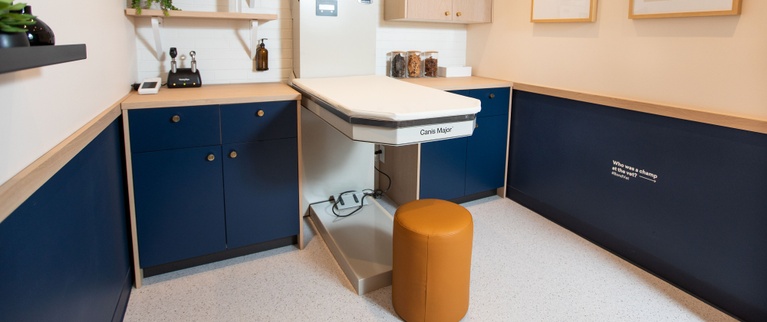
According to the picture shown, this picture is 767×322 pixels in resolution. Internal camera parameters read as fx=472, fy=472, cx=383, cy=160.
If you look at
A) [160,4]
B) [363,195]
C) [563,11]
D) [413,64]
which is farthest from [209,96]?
[563,11]

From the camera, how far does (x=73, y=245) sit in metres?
1.48

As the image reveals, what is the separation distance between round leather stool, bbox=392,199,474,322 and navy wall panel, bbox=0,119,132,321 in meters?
1.21

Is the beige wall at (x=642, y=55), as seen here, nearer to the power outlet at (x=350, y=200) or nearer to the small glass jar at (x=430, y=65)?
the small glass jar at (x=430, y=65)

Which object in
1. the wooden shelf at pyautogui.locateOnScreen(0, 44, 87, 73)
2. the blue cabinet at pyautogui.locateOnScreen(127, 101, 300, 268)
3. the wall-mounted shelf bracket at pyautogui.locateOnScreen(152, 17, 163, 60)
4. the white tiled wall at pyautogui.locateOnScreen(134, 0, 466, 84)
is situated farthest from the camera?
the white tiled wall at pyautogui.locateOnScreen(134, 0, 466, 84)

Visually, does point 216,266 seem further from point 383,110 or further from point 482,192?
point 482,192

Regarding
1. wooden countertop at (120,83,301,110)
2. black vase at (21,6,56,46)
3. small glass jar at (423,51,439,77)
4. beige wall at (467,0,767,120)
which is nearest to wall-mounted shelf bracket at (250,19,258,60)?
wooden countertop at (120,83,301,110)

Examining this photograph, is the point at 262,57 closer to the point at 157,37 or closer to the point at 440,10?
the point at 157,37

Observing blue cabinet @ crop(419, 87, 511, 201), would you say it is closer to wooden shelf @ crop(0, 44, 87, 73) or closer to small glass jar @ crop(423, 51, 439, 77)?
small glass jar @ crop(423, 51, 439, 77)

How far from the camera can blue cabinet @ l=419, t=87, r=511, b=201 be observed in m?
3.36

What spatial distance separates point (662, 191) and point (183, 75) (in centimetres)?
281

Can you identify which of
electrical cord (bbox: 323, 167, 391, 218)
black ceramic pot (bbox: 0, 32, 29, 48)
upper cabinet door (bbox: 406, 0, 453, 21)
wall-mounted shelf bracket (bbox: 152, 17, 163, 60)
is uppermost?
upper cabinet door (bbox: 406, 0, 453, 21)

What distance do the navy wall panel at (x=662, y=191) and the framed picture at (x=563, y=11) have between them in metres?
0.53

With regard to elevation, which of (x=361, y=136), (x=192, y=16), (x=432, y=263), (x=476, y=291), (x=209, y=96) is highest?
(x=192, y=16)

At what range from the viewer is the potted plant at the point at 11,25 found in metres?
0.80
